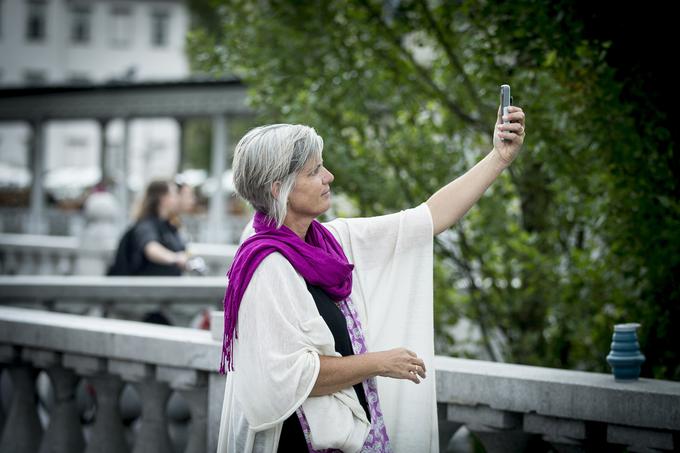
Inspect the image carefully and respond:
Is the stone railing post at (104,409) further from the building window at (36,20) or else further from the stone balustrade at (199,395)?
the building window at (36,20)

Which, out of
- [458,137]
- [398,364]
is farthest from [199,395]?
[458,137]

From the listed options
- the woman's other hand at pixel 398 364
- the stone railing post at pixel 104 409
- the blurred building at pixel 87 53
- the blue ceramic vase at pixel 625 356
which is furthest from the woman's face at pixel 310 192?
the blurred building at pixel 87 53

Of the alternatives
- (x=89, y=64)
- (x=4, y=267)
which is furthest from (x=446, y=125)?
(x=89, y=64)

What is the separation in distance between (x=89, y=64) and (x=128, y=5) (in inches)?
167

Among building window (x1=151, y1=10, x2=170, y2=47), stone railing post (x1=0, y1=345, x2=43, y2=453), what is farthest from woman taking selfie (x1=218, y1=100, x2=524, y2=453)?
building window (x1=151, y1=10, x2=170, y2=47)

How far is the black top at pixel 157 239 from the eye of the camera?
7.81 metres

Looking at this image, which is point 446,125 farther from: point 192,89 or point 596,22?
point 192,89

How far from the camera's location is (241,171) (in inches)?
122

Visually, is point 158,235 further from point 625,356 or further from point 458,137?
point 625,356

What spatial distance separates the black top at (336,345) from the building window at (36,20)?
2299 inches

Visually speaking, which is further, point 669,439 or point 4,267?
point 4,267

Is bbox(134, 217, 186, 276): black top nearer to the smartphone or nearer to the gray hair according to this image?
the gray hair

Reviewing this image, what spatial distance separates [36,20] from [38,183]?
35703 mm

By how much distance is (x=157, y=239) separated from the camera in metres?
7.88
